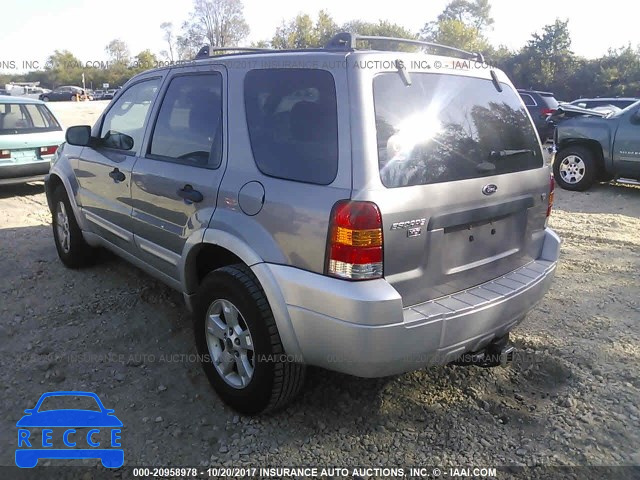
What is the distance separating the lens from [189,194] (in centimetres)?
290

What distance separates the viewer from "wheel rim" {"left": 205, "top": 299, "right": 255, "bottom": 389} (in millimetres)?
2678

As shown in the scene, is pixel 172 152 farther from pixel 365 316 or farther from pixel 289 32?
pixel 289 32

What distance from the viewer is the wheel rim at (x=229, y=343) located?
105 inches

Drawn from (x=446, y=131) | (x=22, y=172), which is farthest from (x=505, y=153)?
(x=22, y=172)

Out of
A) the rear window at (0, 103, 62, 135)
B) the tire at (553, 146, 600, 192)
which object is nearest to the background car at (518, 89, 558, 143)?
the tire at (553, 146, 600, 192)

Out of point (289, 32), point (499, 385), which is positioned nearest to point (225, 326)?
point (499, 385)

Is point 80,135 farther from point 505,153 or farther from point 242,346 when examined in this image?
point 505,153

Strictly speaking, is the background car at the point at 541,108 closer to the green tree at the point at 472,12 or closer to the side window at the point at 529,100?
the side window at the point at 529,100

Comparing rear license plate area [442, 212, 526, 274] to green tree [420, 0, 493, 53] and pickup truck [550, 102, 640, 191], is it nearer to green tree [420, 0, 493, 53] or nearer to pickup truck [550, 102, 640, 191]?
pickup truck [550, 102, 640, 191]

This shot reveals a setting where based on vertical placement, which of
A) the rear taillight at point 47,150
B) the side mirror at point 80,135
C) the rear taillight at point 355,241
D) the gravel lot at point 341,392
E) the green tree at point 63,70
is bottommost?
the gravel lot at point 341,392

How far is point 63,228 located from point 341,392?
3.33 m

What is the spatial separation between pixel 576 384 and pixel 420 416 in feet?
3.39

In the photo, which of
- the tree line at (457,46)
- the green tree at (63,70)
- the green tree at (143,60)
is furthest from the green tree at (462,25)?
the green tree at (63,70)

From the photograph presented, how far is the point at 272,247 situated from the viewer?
95.5 inches
